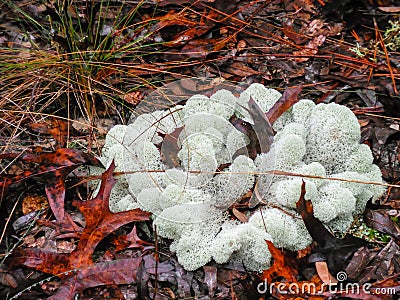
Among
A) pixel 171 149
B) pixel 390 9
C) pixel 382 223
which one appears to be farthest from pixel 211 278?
pixel 390 9

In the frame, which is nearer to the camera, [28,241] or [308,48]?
[28,241]

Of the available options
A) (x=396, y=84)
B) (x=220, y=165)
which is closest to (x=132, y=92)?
(x=220, y=165)

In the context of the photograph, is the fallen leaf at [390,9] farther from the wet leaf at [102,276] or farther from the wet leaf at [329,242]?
the wet leaf at [102,276]

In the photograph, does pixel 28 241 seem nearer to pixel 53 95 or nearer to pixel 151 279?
pixel 151 279

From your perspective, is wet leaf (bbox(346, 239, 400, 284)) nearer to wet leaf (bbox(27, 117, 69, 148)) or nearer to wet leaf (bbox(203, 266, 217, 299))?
wet leaf (bbox(203, 266, 217, 299))

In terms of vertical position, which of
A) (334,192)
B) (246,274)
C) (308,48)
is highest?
(308,48)

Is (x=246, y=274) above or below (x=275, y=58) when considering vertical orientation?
below

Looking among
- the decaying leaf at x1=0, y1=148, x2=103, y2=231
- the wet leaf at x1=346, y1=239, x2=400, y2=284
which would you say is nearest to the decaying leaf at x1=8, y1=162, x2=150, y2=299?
the decaying leaf at x1=0, y1=148, x2=103, y2=231

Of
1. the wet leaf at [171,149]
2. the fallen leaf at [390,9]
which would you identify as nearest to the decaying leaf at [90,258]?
the wet leaf at [171,149]
